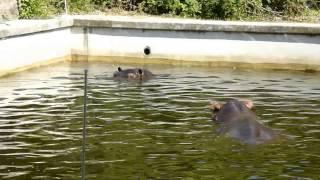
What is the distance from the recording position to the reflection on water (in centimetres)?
836

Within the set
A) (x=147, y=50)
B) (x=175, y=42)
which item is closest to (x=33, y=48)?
(x=147, y=50)

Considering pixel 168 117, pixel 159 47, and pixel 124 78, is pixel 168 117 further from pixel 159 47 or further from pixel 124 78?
pixel 159 47

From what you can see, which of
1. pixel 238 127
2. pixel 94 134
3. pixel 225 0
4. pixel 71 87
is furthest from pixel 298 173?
pixel 225 0

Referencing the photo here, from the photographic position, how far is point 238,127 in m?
9.88

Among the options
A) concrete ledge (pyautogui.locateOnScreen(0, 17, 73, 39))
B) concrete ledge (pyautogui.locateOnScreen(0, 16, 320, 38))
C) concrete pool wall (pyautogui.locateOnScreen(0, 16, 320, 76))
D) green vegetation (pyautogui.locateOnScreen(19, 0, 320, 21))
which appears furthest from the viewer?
green vegetation (pyautogui.locateOnScreen(19, 0, 320, 21))

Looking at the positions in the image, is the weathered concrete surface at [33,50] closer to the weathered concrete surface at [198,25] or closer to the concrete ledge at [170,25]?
the concrete ledge at [170,25]

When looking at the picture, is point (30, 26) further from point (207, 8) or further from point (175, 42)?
point (207, 8)

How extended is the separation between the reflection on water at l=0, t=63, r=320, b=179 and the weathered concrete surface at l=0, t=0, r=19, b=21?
2.56m

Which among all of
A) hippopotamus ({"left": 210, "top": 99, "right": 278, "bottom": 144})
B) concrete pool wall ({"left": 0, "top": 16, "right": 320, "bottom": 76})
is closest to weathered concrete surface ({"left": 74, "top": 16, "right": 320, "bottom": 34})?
concrete pool wall ({"left": 0, "top": 16, "right": 320, "bottom": 76})

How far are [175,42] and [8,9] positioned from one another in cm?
455

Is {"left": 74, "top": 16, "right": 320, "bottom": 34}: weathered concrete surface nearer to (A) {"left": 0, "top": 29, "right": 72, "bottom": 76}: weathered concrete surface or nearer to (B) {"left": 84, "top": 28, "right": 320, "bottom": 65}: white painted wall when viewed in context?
(B) {"left": 84, "top": 28, "right": 320, "bottom": 65}: white painted wall

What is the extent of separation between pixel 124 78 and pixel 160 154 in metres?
6.13

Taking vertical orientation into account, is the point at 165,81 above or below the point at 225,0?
below

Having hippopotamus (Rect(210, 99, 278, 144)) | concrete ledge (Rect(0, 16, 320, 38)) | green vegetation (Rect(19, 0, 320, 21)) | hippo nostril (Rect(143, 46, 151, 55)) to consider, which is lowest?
hippo nostril (Rect(143, 46, 151, 55))
